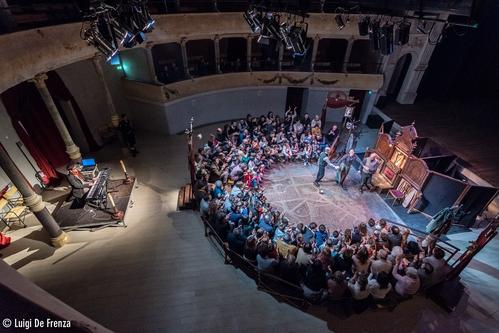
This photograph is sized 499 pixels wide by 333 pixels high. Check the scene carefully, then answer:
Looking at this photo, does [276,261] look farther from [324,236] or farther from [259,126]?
[259,126]

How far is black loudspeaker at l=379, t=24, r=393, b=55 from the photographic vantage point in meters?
8.91

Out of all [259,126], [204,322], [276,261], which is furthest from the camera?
[259,126]

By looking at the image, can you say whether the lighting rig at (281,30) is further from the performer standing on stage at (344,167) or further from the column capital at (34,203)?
the column capital at (34,203)

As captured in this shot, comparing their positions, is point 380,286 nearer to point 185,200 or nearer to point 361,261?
point 361,261

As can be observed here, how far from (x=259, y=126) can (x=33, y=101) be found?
8.43 metres

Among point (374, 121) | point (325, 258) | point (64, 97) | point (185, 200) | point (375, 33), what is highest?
point (375, 33)

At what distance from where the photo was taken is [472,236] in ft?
28.1

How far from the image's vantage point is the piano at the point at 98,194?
855 centimetres

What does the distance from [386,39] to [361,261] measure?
7254 millimetres

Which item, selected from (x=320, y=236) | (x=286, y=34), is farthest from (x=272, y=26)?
(x=320, y=236)

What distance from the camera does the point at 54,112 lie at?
357 inches

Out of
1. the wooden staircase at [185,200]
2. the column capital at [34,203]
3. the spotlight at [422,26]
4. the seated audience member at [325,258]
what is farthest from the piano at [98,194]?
the spotlight at [422,26]

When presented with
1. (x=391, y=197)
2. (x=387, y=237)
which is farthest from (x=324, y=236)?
(x=391, y=197)

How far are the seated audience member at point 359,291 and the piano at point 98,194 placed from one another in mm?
7582
